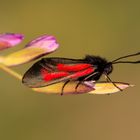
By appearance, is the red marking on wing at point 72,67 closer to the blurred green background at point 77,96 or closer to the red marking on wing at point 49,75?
the red marking on wing at point 49,75

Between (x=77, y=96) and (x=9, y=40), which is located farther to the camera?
(x=77, y=96)

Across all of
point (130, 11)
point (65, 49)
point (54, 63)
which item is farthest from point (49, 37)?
point (130, 11)

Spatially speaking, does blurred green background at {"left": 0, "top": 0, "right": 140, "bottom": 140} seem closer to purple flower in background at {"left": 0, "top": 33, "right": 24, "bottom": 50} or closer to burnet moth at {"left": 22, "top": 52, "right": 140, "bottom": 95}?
burnet moth at {"left": 22, "top": 52, "right": 140, "bottom": 95}

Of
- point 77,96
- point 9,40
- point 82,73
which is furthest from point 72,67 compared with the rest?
point 77,96

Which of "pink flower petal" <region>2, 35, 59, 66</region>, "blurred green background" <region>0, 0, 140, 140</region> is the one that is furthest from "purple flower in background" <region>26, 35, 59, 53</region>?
"blurred green background" <region>0, 0, 140, 140</region>

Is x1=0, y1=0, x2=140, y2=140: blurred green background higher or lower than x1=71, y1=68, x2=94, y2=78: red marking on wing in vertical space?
→ lower

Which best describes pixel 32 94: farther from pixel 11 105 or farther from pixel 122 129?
pixel 122 129

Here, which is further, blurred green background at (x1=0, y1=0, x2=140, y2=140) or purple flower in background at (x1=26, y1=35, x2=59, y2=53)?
blurred green background at (x1=0, y1=0, x2=140, y2=140)

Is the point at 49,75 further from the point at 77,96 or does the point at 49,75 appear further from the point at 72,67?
the point at 77,96
